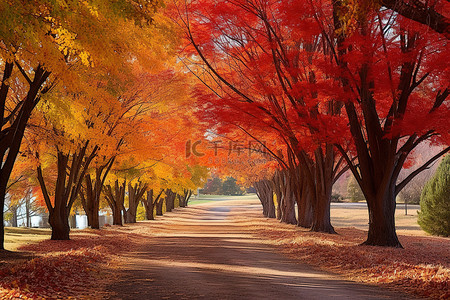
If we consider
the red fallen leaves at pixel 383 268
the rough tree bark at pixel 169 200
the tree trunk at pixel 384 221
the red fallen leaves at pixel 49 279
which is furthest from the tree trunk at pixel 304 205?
the rough tree bark at pixel 169 200

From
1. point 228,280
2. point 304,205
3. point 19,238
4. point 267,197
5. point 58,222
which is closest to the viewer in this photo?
point 228,280

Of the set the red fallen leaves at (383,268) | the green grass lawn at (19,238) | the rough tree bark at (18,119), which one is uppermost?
the rough tree bark at (18,119)

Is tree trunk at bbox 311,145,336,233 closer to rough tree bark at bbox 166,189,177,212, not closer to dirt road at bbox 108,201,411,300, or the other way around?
dirt road at bbox 108,201,411,300

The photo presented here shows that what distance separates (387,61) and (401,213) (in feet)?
129

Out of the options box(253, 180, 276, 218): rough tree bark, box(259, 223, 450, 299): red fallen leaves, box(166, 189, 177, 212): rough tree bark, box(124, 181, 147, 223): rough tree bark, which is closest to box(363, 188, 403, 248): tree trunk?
box(259, 223, 450, 299): red fallen leaves

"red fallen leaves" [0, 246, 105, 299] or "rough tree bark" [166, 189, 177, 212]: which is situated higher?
"rough tree bark" [166, 189, 177, 212]

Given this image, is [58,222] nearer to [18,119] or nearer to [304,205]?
[18,119]

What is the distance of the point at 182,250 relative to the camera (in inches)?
647

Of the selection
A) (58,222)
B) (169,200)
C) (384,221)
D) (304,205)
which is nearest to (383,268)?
(384,221)

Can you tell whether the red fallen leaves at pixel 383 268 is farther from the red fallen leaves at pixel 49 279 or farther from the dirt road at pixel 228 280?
the red fallen leaves at pixel 49 279

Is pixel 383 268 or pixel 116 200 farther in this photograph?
pixel 116 200

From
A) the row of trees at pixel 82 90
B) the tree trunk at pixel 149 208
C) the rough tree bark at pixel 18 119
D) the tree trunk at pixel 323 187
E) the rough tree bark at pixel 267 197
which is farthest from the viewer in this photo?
the rough tree bark at pixel 267 197

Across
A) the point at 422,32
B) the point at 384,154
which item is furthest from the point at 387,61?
the point at 384,154

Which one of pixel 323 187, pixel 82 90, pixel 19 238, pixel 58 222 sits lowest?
pixel 19 238
